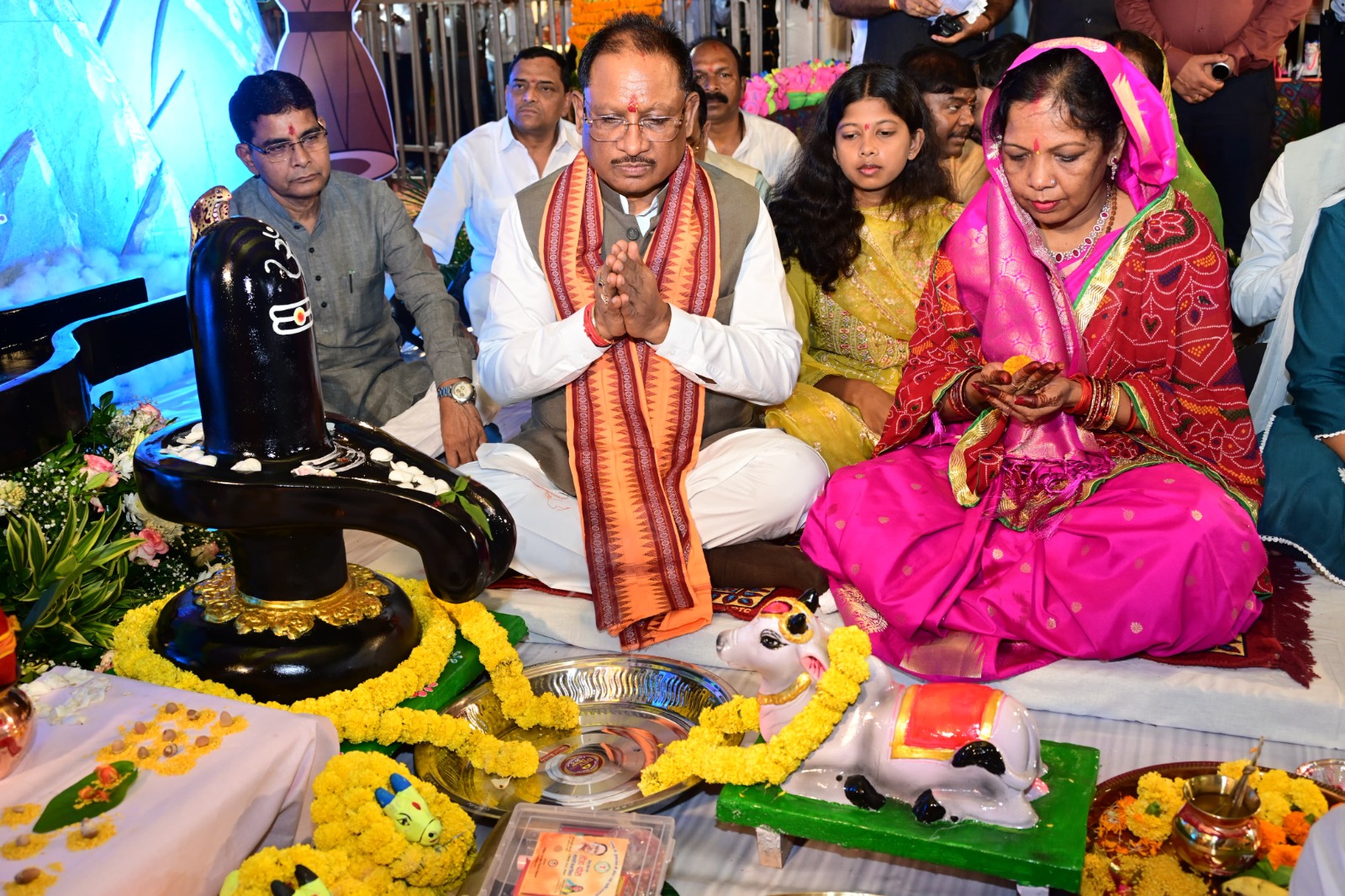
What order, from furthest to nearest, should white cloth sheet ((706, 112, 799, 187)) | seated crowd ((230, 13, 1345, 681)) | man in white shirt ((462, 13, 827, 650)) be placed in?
1. white cloth sheet ((706, 112, 799, 187))
2. man in white shirt ((462, 13, 827, 650))
3. seated crowd ((230, 13, 1345, 681))

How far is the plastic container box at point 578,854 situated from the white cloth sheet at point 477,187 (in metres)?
3.68

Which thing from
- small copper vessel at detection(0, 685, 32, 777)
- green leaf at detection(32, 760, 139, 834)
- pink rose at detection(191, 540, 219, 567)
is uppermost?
small copper vessel at detection(0, 685, 32, 777)

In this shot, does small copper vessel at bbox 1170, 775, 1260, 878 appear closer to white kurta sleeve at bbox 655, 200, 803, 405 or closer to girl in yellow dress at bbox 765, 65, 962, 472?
white kurta sleeve at bbox 655, 200, 803, 405

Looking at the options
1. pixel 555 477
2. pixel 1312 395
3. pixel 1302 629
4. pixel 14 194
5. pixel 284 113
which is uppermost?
pixel 284 113

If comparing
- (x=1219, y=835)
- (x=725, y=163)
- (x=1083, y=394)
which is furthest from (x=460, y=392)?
(x=1219, y=835)

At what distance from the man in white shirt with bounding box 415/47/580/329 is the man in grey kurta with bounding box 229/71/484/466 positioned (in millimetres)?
1190

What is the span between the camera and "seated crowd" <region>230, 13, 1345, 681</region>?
2.81 m

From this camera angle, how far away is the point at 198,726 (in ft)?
6.98

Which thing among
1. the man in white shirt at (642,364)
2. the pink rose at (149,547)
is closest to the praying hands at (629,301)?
the man in white shirt at (642,364)

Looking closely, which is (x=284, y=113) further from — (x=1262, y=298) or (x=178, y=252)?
(x=1262, y=298)

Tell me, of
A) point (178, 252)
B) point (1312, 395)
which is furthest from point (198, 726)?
point (178, 252)

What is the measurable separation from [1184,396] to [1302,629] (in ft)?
1.98

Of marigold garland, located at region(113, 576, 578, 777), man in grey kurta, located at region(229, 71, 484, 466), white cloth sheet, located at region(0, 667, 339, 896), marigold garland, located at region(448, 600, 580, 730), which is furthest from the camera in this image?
man in grey kurta, located at region(229, 71, 484, 466)

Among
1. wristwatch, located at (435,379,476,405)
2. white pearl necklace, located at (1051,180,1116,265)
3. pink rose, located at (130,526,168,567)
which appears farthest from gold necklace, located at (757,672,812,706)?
wristwatch, located at (435,379,476,405)
